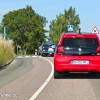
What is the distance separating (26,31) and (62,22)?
834cm

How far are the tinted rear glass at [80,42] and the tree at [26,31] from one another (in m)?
76.1

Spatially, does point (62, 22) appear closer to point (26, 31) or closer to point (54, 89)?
point (26, 31)

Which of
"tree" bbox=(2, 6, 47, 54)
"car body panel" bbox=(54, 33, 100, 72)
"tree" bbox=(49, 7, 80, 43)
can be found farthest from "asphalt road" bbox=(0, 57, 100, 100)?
"tree" bbox=(2, 6, 47, 54)

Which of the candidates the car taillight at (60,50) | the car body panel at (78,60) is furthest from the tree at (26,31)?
the car body panel at (78,60)

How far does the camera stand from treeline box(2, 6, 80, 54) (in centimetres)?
9519

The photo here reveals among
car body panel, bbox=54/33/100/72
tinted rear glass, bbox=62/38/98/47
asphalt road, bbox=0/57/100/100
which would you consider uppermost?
tinted rear glass, bbox=62/38/98/47

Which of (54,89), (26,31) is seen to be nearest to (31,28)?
(26,31)

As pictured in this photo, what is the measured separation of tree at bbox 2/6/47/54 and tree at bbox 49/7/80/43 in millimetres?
2518

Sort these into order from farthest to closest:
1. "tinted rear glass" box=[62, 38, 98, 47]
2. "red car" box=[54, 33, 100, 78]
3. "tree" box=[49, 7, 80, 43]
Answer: "tree" box=[49, 7, 80, 43]
"tinted rear glass" box=[62, 38, 98, 47]
"red car" box=[54, 33, 100, 78]

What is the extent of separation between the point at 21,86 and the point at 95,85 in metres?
2.63

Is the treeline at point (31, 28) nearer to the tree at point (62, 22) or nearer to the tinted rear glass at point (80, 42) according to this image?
the tree at point (62, 22)

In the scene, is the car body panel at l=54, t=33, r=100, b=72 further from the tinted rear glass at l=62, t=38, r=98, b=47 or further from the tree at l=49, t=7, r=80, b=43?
the tree at l=49, t=7, r=80, b=43

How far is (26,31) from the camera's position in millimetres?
95938

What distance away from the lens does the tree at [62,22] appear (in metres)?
94.9
